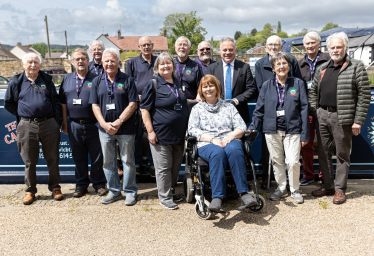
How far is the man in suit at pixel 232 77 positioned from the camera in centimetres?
441

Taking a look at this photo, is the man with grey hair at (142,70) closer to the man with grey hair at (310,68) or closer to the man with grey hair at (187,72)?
the man with grey hair at (187,72)

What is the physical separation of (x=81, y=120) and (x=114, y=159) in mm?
674

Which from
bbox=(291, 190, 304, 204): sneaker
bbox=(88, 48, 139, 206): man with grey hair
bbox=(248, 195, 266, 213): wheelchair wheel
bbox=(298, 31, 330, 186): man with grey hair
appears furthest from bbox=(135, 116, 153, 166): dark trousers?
bbox=(298, 31, 330, 186): man with grey hair

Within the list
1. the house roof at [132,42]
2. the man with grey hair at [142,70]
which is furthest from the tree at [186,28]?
the man with grey hair at [142,70]

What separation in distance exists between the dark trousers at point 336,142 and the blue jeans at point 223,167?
1.27m

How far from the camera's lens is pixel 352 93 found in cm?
387

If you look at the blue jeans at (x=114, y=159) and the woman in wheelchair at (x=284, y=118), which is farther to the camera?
the blue jeans at (x=114, y=159)

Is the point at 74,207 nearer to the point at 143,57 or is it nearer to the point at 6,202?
the point at 6,202

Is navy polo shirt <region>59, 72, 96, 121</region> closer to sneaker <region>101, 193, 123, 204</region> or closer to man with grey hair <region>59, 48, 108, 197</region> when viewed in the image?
man with grey hair <region>59, 48, 108, 197</region>

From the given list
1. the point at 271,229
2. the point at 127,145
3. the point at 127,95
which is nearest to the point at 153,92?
the point at 127,95

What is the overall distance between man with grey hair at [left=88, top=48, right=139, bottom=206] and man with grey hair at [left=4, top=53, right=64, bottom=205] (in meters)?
0.62

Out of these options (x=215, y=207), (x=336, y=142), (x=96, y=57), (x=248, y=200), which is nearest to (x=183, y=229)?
(x=215, y=207)

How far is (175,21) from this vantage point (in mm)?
53688

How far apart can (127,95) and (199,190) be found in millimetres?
1467
